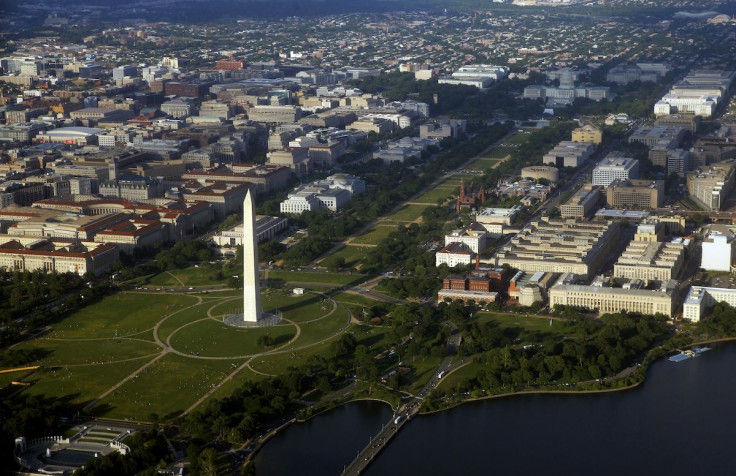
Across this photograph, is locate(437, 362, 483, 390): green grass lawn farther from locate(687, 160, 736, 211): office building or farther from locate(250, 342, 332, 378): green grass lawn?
locate(687, 160, 736, 211): office building

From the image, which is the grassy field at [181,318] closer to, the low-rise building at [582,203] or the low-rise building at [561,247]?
the low-rise building at [561,247]

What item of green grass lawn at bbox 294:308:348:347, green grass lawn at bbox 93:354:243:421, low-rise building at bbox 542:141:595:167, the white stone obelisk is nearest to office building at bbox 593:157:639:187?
low-rise building at bbox 542:141:595:167

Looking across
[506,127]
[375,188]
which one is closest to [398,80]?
[506,127]

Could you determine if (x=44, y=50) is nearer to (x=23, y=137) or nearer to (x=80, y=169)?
(x=23, y=137)

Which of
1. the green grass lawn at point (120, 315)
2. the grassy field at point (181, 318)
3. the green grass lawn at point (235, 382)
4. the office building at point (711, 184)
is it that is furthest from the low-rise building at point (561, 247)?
the green grass lawn at point (235, 382)

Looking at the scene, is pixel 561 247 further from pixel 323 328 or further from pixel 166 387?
pixel 166 387

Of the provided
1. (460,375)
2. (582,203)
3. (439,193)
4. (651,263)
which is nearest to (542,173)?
(439,193)
